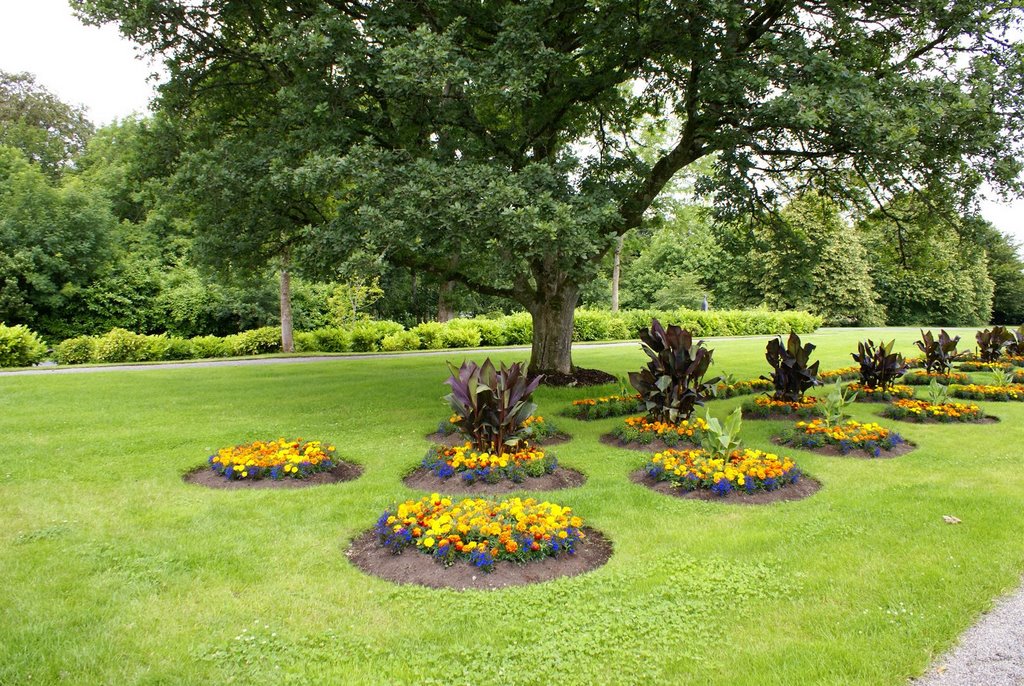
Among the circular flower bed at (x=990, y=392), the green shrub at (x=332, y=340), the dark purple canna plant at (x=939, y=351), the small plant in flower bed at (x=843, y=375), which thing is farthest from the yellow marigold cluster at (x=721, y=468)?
the green shrub at (x=332, y=340)

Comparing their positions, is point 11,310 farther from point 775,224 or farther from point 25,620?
point 775,224

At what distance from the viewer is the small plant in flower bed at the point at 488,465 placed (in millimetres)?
5922

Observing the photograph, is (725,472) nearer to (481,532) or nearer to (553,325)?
(481,532)

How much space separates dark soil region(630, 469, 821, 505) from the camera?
5391 mm

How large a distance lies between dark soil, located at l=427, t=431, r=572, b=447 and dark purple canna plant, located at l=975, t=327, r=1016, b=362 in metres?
12.1

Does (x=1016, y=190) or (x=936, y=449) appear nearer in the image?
(x=936, y=449)

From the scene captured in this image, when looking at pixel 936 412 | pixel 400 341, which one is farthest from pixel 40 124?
pixel 936 412

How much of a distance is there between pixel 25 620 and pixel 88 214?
22.7 m

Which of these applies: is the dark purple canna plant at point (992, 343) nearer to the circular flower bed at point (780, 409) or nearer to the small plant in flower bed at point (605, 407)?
the circular flower bed at point (780, 409)

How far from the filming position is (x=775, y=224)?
11.3 metres

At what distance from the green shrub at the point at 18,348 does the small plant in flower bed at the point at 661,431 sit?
15.8 metres

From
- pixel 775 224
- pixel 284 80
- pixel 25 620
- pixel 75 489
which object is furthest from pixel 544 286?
pixel 25 620

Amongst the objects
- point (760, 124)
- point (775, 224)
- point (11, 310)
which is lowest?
point (11, 310)

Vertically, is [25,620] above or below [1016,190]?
below
